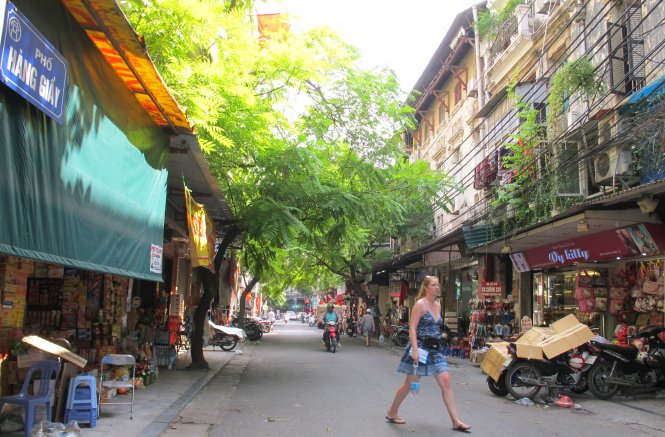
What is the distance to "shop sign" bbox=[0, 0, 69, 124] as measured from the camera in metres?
4.00

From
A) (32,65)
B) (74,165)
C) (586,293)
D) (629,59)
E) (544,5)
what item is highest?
(544,5)

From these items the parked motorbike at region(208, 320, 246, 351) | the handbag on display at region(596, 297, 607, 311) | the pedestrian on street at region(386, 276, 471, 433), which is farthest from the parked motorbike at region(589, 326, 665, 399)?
the parked motorbike at region(208, 320, 246, 351)

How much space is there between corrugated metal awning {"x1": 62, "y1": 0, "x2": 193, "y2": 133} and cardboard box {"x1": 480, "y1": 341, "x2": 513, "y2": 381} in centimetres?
633

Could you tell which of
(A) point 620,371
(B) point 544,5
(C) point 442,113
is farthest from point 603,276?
(C) point 442,113

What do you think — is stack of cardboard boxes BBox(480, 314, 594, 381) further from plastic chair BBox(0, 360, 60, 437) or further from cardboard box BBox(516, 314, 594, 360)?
plastic chair BBox(0, 360, 60, 437)

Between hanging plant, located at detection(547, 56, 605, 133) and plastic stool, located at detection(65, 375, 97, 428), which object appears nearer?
plastic stool, located at detection(65, 375, 97, 428)

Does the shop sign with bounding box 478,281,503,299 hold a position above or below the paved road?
above

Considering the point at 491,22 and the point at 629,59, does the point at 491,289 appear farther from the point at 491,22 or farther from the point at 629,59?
the point at 491,22

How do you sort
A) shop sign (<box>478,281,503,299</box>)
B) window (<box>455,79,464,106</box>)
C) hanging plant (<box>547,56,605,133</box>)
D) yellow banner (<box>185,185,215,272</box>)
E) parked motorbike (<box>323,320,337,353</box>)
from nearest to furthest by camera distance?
yellow banner (<box>185,185,215,272</box>) < hanging plant (<box>547,56,605,133</box>) < shop sign (<box>478,281,503,299</box>) < parked motorbike (<box>323,320,337,353</box>) < window (<box>455,79,464,106</box>)

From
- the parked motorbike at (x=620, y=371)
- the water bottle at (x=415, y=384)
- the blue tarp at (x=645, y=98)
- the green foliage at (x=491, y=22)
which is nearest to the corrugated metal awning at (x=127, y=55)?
the water bottle at (x=415, y=384)

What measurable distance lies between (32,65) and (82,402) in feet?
13.5

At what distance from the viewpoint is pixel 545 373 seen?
9.41 meters

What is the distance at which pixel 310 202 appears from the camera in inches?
466

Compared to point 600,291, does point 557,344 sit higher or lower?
lower
